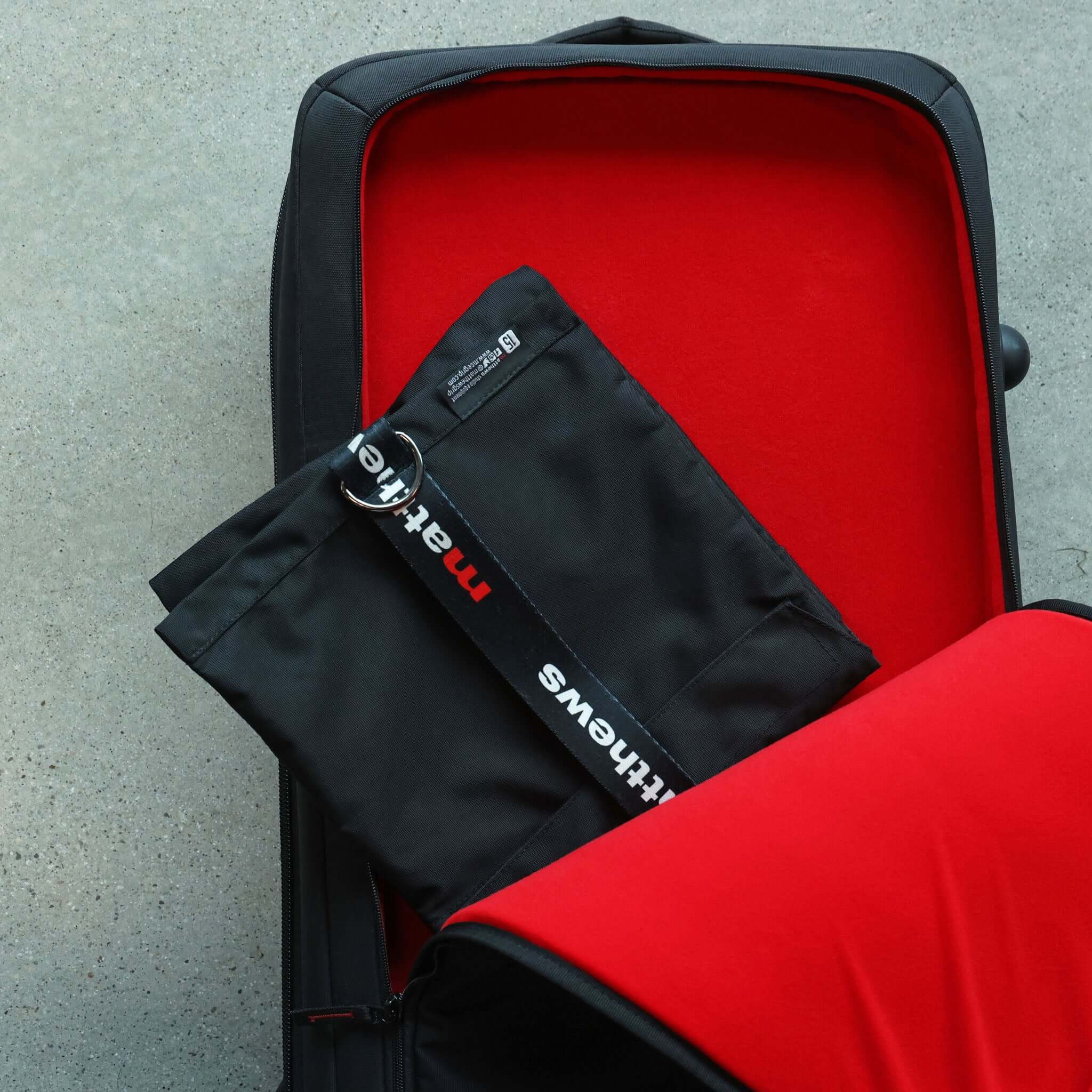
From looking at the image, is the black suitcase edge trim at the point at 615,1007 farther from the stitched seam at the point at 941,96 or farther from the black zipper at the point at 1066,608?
the stitched seam at the point at 941,96

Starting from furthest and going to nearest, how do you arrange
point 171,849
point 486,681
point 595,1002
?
point 171,849 → point 486,681 → point 595,1002

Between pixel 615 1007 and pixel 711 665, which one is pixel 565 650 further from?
pixel 615 1007

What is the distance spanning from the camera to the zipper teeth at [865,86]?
1.96ft

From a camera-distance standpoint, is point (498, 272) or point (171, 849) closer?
point (498, 272)

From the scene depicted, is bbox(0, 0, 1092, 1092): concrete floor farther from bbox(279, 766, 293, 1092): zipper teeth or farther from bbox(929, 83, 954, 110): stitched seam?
bbox(929, 83, 954, 110): stitched seam

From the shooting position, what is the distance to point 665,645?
601 mm

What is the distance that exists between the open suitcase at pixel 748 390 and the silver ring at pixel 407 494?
1.9 inches

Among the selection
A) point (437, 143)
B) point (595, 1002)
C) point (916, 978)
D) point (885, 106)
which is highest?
point (437, 143)

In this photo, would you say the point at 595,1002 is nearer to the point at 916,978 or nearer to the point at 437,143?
the point at 916,978

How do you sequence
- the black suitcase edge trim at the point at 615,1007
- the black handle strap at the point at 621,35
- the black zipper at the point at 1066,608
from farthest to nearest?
the black handle strap at the point at 621,35, the black zipper at the point at 1066,608, the black suitcase edge trim at the point at 615,1007

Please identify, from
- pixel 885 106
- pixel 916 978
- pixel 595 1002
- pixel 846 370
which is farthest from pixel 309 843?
pixel 885 106

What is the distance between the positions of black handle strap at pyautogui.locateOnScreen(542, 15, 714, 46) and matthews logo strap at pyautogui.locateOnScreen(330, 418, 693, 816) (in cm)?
32

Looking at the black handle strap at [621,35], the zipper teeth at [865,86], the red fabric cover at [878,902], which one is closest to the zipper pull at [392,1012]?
the red fabric cover at [878,902]

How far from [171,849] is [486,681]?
41 centimetres
